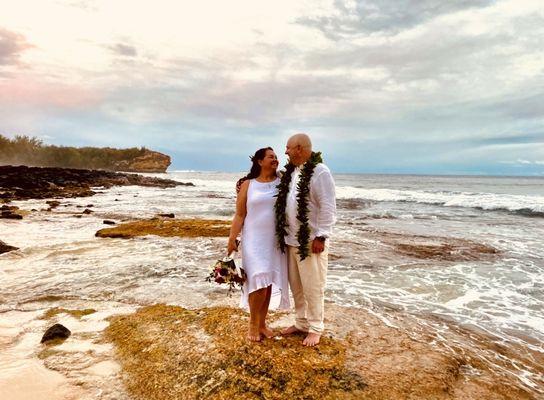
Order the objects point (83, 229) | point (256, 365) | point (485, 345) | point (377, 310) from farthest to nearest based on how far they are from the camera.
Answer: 1. point (83, 229)
2. point (377, 310)
3. point (485, 345)
4. point (256, 365)

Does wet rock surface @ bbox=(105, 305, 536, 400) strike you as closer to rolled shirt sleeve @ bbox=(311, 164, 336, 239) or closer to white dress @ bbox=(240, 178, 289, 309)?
white dress @ bbox=(240, 178, 289, 309)

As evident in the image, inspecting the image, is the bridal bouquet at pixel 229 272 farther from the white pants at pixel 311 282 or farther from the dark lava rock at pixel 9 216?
the dark lava rock at pixel 9 216

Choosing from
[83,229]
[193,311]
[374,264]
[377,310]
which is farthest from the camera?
[83,229]

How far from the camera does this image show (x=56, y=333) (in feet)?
16.0

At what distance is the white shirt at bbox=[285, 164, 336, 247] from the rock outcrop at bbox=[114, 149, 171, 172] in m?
142

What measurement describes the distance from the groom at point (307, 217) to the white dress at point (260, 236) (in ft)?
0.34

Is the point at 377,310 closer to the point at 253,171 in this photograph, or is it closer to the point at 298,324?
the point at 298,324

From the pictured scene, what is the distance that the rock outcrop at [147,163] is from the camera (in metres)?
139

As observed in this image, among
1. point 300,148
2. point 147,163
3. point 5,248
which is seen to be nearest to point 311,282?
point 300,148

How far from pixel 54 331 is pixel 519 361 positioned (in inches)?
229

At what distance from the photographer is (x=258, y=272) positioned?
14.5 feet

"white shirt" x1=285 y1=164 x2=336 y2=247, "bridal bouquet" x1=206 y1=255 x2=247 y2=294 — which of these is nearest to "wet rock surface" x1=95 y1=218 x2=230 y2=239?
"bridal bouquet" x1=206 y1=255 x2=247 y2=294

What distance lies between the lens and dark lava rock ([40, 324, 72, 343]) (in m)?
4.82

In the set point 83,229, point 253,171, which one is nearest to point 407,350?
point 253,171
